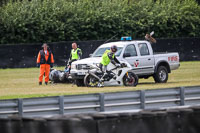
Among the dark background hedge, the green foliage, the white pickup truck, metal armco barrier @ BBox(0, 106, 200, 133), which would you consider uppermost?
the green foliage

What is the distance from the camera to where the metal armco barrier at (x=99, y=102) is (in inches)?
507

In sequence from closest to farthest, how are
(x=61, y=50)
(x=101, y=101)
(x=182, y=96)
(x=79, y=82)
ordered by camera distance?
(x=101, y=101), (x=182, y=96), (x=79, y=82), (x=61, y=50)

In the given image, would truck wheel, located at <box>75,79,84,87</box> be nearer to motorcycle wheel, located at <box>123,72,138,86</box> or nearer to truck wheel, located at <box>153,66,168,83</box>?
motorcycle wheel, located at <box>123,72,138,86</box>

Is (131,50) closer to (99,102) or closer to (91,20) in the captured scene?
(99,102)

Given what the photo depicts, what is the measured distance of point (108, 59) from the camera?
20.1 meters

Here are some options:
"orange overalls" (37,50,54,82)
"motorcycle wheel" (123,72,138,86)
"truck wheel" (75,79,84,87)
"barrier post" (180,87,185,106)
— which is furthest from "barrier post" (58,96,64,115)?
"orange overalls" (37,50,54,82)

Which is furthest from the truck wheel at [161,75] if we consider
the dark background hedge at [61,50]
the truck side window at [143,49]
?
the dark background hedge at [61,50]

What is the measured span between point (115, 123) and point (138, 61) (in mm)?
13853

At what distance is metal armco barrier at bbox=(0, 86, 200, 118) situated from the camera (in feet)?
42.2

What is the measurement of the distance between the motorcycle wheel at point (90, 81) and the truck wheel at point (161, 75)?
3456 mm

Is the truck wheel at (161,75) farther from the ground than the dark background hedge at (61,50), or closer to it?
closer to it

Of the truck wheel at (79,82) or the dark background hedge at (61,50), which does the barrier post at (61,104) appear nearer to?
the truck wheel at (79,82)

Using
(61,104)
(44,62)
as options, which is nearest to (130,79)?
(44,62)

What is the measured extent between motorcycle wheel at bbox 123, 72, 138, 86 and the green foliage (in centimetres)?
1864
